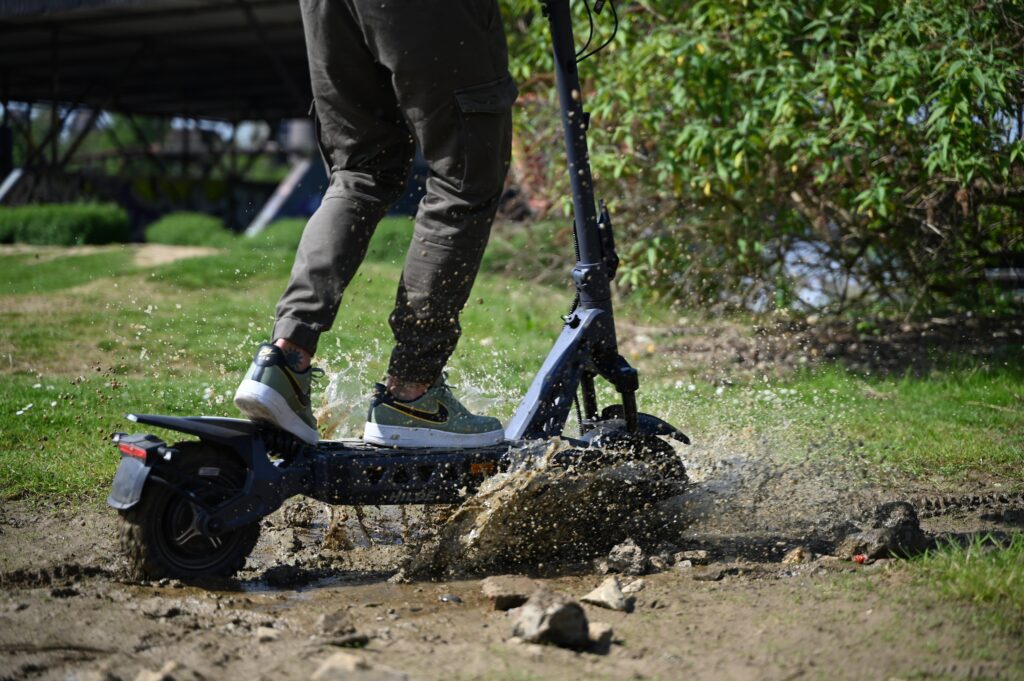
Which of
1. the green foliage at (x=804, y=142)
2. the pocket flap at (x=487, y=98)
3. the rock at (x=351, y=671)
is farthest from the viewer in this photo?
the green foliage at (x=804, y=142)

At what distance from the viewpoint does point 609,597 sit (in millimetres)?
2838

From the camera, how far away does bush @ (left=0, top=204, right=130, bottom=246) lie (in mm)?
14969

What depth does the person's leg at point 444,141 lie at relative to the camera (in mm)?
3076

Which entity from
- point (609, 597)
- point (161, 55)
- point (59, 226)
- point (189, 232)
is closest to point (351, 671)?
point (609, 597)

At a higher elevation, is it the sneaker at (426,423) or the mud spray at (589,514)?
the sneaker at (426,423)

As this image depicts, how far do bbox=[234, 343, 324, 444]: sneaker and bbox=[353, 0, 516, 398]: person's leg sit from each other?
1.10 ft

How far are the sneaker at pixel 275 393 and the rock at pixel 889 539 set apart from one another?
1.60m

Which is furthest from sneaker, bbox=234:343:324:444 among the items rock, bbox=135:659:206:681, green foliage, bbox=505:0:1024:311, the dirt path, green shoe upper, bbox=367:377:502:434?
green foliage, bbox=505:0:1024:311

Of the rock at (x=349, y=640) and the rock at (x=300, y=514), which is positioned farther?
the rock at (x=300, y=514)

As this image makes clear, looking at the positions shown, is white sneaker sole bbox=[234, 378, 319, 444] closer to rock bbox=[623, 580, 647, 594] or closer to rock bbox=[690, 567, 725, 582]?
rock bbox=[623, 580, 647, 594]

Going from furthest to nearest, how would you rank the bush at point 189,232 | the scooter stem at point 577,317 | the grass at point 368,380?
the bush at point 189,232 < the grass at point 368,380 < the scooter stem at point 577,317

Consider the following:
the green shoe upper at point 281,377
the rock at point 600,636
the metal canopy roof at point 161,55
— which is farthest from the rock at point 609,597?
the metal canopy roof at point 161,55

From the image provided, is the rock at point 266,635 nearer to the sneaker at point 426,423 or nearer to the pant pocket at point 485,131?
the sneaker at point 426,423

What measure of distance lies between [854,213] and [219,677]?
6.22 meters
